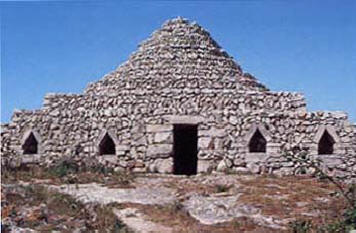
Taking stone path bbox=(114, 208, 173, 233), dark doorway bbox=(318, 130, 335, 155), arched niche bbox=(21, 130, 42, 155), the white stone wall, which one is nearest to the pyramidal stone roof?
the white stone wall

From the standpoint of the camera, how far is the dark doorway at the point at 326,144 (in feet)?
63.9

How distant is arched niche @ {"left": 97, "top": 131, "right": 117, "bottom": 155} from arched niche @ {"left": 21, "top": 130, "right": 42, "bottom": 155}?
1970 millimetres

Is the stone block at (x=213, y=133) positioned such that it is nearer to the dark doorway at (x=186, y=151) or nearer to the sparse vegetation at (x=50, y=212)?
the dark doorway at (x=186, y=151)

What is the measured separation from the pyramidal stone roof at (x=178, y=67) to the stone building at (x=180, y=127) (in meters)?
0.05

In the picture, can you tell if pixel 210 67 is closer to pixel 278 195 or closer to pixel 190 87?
pixel 190 87

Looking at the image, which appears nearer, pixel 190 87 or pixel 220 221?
pixel 220 221

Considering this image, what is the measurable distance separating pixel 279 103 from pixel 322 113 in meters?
1.39

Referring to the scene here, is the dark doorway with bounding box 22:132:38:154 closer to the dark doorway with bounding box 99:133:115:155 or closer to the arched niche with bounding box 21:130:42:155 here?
the arched niche with bounding box 21:130:42:155

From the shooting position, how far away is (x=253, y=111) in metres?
19.6

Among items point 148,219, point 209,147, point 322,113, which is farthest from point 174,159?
point 148,219

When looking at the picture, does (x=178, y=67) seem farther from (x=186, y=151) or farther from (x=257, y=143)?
(x=257, y=143)

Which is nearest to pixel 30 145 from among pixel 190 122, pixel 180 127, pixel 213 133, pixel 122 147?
pixel 122 147

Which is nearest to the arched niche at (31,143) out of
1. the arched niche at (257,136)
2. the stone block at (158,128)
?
the stone block at (158,128)

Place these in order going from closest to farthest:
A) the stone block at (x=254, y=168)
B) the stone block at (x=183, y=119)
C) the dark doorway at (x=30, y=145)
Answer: the stone block at (x=254, y=168) < the stone block at (x=183, y=119) < the dark doorway at (x=30, y=145)
